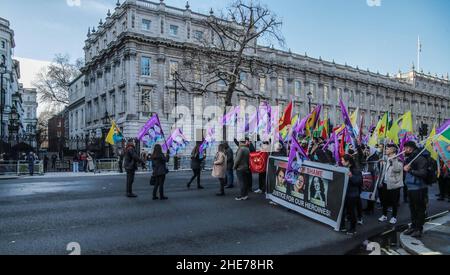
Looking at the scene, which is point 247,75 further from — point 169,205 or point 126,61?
point 169,205

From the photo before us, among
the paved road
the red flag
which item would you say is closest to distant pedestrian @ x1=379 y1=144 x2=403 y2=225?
the paved road

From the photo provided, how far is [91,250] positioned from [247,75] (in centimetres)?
4366

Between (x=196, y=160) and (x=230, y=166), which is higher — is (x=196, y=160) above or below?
above

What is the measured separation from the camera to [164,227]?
23.4ft

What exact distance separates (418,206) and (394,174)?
123cm

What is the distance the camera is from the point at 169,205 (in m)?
9.57

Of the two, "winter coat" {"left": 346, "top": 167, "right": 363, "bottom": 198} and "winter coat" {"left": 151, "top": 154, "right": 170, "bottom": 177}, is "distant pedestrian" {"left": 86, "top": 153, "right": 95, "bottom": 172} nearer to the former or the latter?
"winter coat" {"left": 151, "top": 154, "right": 170, "bottom": 177}

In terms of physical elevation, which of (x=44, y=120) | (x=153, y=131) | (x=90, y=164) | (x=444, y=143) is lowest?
(x=90, y=164)

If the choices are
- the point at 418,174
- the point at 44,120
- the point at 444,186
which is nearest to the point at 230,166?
the point at 418,174

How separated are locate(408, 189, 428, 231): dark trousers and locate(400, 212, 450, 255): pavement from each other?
25cm

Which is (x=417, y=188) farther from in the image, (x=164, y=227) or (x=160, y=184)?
(x=160, y=184)

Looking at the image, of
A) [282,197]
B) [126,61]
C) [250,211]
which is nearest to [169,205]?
[250,211]

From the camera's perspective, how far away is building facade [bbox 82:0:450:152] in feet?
127

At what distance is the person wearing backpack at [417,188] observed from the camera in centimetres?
665
